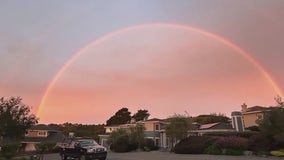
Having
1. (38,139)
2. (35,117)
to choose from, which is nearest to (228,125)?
(35,117)

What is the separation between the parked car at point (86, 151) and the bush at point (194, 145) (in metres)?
14.9

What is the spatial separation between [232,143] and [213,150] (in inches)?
94.6

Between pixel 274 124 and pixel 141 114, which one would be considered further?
pixel 141 114

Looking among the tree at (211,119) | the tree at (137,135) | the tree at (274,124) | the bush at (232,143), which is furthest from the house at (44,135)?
the tree at (274,124)

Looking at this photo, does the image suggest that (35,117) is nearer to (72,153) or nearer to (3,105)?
(3,105)

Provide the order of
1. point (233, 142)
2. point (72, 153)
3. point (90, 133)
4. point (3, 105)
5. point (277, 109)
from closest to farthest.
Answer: point (72, 153), point (277, 109), point (233, 142), point (3, 105), point (90, 133)

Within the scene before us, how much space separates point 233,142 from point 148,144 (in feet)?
72.8

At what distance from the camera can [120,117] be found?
119062 mm

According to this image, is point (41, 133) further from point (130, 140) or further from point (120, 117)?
point (120, 117)

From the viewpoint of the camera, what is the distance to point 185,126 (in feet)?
162

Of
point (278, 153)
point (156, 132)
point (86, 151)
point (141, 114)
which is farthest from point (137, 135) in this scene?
point (141, 114)

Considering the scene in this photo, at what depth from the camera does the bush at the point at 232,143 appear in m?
37.3

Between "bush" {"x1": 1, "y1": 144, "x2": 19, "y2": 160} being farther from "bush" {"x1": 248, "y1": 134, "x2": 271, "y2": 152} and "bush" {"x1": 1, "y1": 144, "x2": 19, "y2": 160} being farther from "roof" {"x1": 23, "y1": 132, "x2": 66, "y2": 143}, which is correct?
"roof" {"x1": 23, "y1": 132, "x2": 66, "y2": 143}

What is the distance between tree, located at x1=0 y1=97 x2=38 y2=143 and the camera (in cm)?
3866
